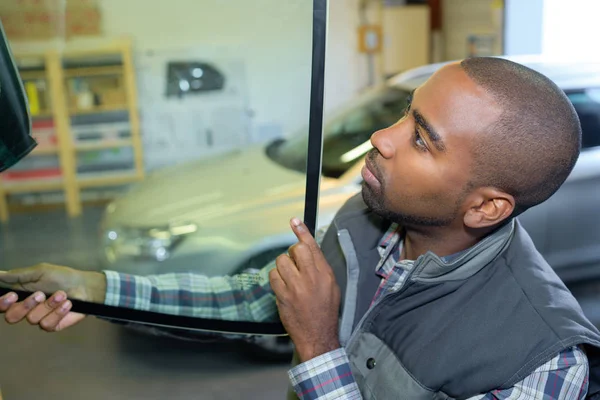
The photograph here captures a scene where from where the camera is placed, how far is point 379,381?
82 cm

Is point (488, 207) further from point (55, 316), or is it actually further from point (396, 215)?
point (55, 316)

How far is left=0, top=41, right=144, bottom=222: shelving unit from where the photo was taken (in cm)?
94

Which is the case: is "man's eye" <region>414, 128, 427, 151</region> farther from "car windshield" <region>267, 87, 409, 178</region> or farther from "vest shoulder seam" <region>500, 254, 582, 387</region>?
"car windshield" <region>267, 87, 409, 178</region>

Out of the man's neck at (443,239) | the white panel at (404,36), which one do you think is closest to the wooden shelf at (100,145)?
the man's neck at (443,239)

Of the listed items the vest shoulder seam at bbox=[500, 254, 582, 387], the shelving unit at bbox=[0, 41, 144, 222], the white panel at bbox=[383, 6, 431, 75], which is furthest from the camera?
the white panel at bbox=[383, 6, 431, 75]

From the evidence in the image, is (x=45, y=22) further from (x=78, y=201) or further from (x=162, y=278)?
(x=162, y=278)

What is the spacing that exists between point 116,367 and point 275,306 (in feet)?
2.72

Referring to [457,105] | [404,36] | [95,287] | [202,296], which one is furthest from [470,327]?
[404,36]

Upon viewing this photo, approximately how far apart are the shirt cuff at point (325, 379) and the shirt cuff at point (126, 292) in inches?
10.3

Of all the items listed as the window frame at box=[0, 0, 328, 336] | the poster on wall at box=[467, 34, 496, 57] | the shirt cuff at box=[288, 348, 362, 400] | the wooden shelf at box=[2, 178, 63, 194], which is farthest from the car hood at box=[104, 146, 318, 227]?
the poster on wall at box=[467, 34, 496, 57]

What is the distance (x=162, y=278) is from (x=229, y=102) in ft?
1.06

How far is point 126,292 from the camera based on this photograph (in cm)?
91

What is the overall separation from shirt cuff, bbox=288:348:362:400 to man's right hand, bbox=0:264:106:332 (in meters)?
0.32

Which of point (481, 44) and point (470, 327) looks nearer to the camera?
point (470, 327)
